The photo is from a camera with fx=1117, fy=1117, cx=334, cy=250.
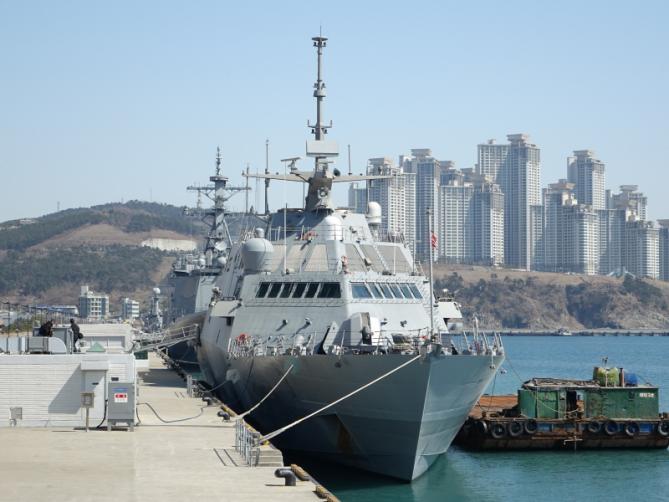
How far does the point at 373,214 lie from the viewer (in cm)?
3681

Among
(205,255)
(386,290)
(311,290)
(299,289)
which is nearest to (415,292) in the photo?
(386,290)

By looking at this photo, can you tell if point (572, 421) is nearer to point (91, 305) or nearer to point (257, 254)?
point (257, 254)

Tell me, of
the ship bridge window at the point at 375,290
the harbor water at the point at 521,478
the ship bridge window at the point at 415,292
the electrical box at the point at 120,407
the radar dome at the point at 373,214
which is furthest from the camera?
the radar dome at the point at 373,214

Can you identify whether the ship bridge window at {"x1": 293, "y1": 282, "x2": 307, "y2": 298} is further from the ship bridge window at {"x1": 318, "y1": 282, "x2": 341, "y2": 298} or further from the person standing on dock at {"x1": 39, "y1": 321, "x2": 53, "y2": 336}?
the person standing on dock at {"x1": 39, "y1": 321, "x2": 53, "y2": 336}

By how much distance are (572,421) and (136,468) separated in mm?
18236

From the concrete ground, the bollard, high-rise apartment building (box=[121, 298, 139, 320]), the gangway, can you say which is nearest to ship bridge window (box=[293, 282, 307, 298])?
the concrete ground

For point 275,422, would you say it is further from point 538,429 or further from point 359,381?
point 538,429

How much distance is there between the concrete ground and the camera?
1883cm

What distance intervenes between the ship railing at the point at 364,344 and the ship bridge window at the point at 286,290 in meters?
1.32

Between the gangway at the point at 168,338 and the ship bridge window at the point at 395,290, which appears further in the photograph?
the gangway at the point at 168,338

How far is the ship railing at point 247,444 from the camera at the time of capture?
73.4 feet

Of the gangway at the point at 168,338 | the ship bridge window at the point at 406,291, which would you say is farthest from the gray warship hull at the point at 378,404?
the gangway at the point at 168,338

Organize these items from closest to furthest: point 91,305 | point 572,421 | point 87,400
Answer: point 87,400
point 572,421
point 91,305

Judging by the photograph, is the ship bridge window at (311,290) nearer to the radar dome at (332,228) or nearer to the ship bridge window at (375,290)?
the ship bridge window at (375,290)
